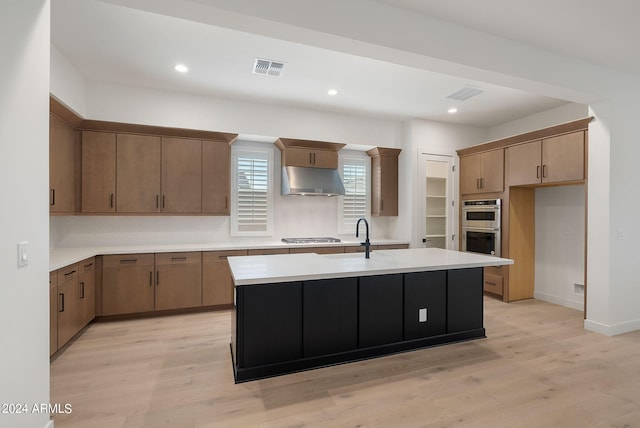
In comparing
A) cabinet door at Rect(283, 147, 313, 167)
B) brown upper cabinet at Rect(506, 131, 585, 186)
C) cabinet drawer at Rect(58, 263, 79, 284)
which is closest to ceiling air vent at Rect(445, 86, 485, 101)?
brown upper cabinet at Rect(506, 131, 585, 186)

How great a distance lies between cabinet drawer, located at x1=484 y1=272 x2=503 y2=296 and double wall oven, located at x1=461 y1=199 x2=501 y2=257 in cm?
38

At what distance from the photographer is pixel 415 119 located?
5.36m

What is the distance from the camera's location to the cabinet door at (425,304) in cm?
302

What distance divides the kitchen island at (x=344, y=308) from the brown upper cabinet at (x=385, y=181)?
2144mm

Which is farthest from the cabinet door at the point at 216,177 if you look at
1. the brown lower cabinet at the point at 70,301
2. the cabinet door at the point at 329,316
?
the cabinet door at the point at 329,316

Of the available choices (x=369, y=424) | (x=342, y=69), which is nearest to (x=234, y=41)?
(x=342, y=69)

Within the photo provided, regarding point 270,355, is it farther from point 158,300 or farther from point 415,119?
point 415,119

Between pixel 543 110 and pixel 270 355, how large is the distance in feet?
17.7

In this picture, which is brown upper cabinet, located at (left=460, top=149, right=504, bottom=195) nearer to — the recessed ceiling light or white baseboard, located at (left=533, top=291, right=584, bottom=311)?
white baseboard, located at (left=533, top=291, right=584, bottom=311)

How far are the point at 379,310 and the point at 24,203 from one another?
2646 millimetres

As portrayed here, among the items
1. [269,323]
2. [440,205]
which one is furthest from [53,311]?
[440,205]

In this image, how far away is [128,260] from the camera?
386 cm

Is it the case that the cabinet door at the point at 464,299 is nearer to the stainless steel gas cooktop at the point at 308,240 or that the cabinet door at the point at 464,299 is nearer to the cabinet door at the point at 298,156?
the stainless steel gas cooktop at the point at 308,240

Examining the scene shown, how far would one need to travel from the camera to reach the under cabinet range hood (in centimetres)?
472
